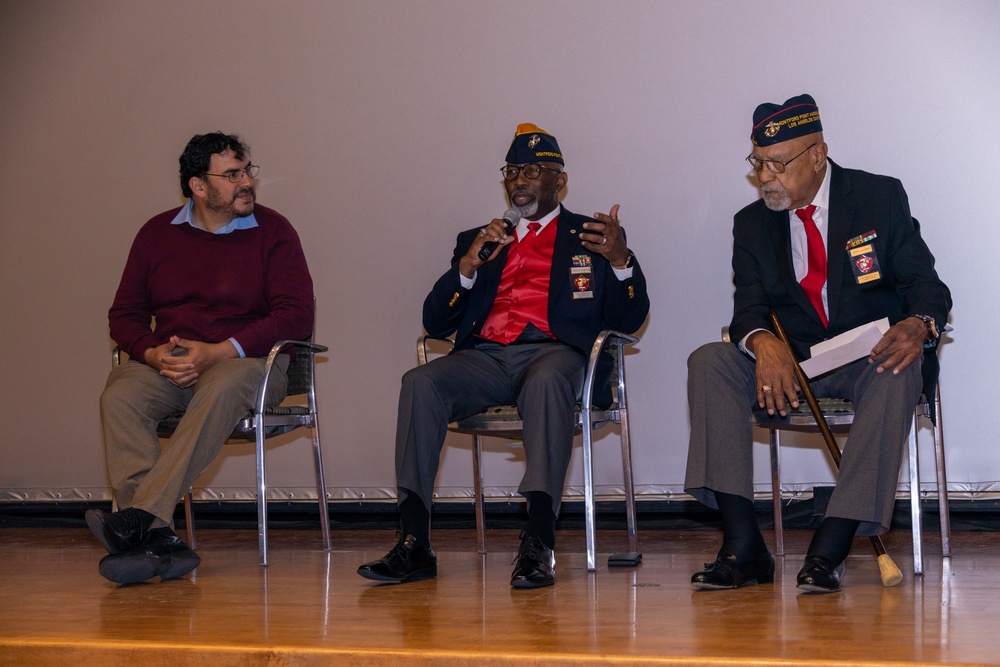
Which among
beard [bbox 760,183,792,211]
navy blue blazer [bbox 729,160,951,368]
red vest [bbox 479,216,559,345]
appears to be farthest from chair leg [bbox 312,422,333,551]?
beard [bbox 760,183,792,211]

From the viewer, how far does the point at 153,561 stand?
266cm

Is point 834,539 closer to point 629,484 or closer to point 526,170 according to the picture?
point 629,484

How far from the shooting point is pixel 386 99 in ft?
13.8

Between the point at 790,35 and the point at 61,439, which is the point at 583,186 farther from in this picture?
the point at 61,439

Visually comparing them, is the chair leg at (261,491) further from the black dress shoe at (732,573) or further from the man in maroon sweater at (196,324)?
the black dress shoe at (732,573)

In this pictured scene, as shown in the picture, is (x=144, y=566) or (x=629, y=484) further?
(x=629, y=484)

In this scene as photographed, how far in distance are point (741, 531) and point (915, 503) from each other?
1.75 ft

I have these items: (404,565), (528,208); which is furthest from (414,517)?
(528,208)

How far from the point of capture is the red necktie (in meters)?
2.80

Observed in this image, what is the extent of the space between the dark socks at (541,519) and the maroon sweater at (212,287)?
3.45 feet

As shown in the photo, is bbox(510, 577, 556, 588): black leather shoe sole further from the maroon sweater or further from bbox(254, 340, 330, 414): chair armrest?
the maroon sweater

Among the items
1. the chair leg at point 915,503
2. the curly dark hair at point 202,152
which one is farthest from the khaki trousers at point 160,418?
the chair leg at point 915,503

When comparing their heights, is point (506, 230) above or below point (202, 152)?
below

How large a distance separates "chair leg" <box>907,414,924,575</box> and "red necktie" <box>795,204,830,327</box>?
37 cm
